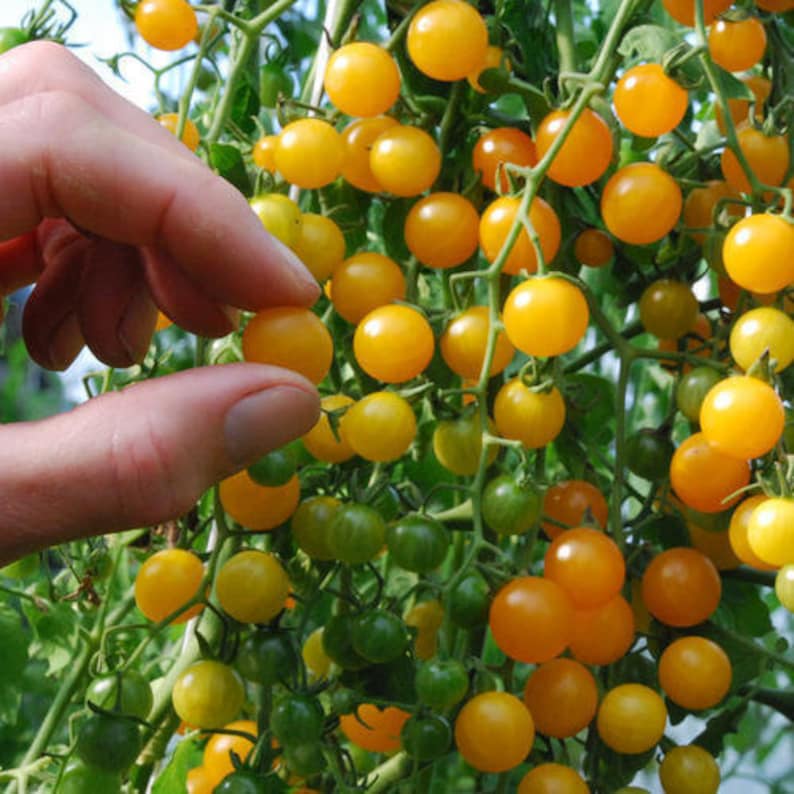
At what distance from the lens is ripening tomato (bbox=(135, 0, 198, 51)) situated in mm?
717

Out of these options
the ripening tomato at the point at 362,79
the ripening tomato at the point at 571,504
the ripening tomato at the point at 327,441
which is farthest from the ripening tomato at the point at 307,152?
the ripening tomato at the point at 571,504

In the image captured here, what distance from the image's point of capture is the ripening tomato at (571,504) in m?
0.70

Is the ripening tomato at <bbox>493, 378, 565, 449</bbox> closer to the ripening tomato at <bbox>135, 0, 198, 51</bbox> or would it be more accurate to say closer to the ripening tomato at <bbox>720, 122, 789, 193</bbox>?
the ripening tomato at <bbox>720, 122, 789, 193</bbox>

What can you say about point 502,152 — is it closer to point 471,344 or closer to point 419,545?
point 471,344

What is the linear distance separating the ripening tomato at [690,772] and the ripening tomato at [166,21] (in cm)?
50

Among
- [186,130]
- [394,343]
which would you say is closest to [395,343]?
[394,343]

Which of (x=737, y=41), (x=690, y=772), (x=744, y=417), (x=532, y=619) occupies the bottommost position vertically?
(x=690, y=772)

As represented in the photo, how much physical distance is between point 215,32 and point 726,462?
0.38 m

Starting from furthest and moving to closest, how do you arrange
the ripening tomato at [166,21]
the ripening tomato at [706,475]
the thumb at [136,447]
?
the ripening tomato at [166,21] < the ripening tomato at [706,475] < the thumb at [136,447]

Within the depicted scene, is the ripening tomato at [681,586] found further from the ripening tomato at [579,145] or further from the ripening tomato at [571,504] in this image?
the ripening tomato at [579,145]

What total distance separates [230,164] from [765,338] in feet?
1.00

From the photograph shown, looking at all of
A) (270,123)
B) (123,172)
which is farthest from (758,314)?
Answer: (270,123)

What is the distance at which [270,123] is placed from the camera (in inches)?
40.4

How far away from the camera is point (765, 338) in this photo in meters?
0.58
